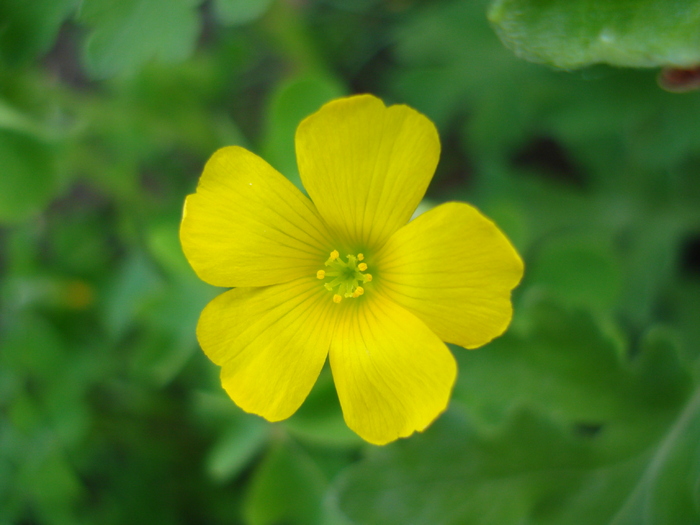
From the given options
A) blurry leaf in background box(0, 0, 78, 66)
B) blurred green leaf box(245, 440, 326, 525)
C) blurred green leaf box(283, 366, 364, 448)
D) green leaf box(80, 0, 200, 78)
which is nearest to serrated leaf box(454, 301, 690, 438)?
blurred green leaf box(283, 366, 364, 448)

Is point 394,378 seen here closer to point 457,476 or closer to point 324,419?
point 457,476

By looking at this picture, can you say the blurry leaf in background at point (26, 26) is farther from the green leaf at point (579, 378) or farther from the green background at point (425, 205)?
the green leaf at point (579, 378)

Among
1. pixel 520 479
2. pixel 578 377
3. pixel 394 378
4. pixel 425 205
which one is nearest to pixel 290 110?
pixel 425 205

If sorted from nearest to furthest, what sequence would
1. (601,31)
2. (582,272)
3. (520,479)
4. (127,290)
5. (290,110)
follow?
1. (601,31)
2. (520,479)
3. (290,110)
4. (582,272)
5. (127,290)

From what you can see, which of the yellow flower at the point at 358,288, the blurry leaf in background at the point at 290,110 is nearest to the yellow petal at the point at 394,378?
the yellow flower at the point at 358,288

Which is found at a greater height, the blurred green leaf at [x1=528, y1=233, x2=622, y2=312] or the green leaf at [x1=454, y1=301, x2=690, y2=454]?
the green leaf at [x1=454, y1=301, x2=690, y2=454]

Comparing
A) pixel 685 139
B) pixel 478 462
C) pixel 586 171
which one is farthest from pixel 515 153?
pixel 478 462

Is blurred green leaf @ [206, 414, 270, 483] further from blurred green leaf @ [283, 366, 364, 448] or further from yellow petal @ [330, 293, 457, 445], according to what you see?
yellow petal @ [330, 293, 457, 445]
